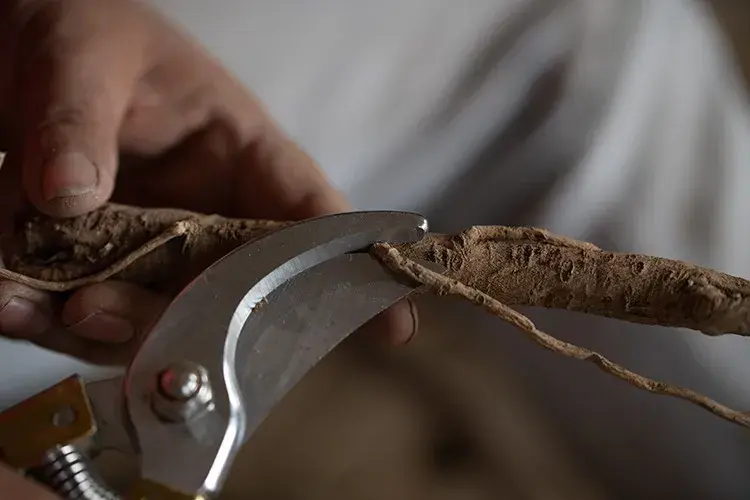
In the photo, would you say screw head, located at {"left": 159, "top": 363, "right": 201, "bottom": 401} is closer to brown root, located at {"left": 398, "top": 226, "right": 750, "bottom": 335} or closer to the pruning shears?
the pruning shears

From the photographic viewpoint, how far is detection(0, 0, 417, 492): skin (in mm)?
494

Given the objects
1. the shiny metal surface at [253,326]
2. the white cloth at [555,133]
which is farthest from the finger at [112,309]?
the white cloth at [555,133]

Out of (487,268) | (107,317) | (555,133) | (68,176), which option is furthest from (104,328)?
(555,133)

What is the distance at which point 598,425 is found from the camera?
0.77 m

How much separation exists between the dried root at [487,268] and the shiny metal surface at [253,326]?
0.07 feet

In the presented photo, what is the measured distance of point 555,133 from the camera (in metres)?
0.82

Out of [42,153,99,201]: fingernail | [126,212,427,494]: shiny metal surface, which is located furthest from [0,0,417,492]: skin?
[126,212,427,494]: shiny metal surface

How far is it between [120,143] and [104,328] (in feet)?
0.50

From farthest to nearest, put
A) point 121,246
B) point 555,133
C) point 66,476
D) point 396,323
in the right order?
point 555,133
point 396,323
point 121,246
point 66,476

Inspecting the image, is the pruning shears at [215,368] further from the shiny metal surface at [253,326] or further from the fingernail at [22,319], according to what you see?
the fingernail at [22,319]

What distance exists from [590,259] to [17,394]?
516 millimetres

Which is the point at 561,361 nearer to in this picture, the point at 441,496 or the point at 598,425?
the point at 598,425

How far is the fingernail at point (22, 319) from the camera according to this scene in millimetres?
509

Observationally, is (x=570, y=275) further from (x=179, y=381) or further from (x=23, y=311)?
(x=23, y=311)
